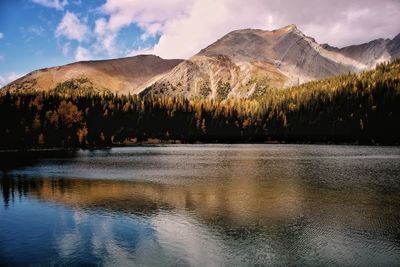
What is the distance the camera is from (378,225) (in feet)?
131

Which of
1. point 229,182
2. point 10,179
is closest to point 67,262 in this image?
point 229,182

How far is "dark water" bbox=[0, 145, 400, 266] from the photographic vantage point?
31.1 meters

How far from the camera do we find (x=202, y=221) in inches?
1652

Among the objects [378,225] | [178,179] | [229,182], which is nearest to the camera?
[378,225]

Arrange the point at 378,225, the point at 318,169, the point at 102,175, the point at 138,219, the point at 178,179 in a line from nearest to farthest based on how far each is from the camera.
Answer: the point at 378,225 < the point at 138,219 < the point at 178,179 < the point at 102,175 < the point at 318,169

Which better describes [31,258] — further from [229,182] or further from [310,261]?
→ [229,182]

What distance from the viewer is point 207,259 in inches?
1192

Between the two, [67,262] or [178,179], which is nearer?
[67,262]

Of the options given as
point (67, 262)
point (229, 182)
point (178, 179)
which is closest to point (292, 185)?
point (229, 182)

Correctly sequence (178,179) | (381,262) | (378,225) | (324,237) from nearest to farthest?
(381,262), (324,237), (378,225), (178,179)

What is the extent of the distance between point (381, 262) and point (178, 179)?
49876 millimetres

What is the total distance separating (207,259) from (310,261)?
6960 mm

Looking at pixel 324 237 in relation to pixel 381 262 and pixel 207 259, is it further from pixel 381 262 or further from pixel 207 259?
pixel 207 259

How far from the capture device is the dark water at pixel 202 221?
31062 mm
